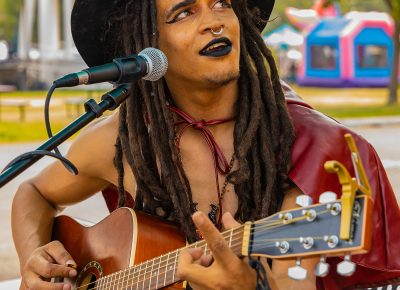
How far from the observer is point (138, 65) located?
2.42 meters

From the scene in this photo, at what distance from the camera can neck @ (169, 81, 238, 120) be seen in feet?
9.28

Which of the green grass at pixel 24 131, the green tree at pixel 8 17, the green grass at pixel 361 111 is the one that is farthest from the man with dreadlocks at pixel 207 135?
the green tree at pixel 8 17

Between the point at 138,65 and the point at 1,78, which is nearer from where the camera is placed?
the point at 138,65

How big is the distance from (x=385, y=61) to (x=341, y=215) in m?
27.7

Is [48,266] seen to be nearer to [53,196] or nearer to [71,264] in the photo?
[71,264]

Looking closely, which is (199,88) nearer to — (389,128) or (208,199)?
(208,199)

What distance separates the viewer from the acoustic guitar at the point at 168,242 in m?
1.79

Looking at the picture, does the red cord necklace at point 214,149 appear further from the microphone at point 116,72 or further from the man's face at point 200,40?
the microphone at point 116,72

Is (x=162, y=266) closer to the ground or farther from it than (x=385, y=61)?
farther from it

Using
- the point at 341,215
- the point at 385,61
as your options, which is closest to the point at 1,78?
the point at 385,61

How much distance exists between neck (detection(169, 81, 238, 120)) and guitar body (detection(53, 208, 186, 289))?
396mm

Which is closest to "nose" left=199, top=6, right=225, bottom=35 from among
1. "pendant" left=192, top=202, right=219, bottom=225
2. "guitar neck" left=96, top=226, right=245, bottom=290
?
"pendant" left=192, top=202, right=219, bottom=225

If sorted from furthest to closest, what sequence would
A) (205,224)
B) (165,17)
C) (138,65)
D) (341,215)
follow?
(165,17)
(138,65)
(205,224)
(341,215)

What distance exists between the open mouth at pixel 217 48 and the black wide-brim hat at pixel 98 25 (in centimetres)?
41
